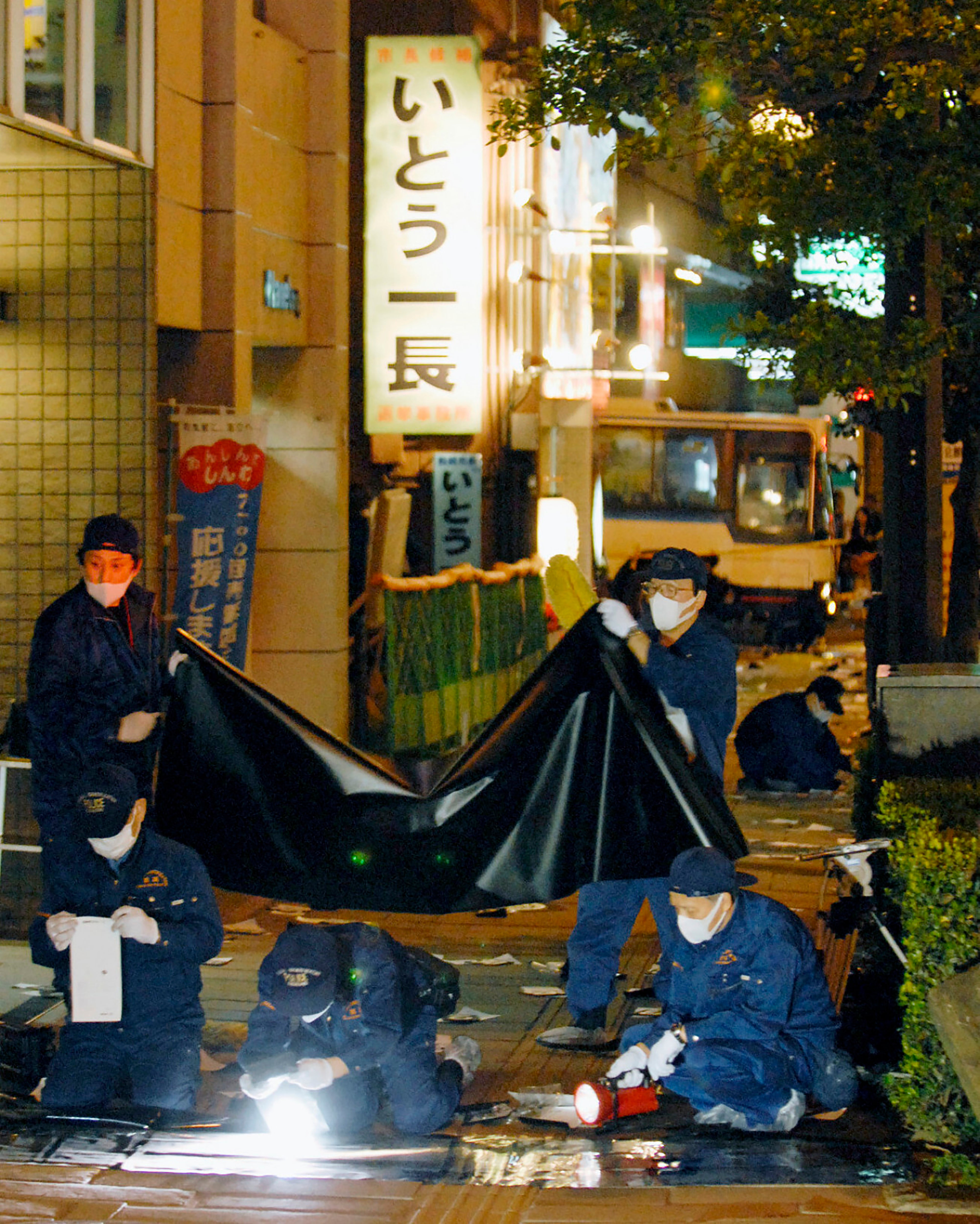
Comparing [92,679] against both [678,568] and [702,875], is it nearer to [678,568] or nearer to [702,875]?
[678,568]

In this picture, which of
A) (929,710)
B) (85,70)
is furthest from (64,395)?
(929,710)

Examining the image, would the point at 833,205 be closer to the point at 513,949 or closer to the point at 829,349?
the point at 829,349

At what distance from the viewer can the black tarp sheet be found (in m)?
6.48

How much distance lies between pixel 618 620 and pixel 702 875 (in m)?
1.24

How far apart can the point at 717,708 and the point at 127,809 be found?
2.36 m

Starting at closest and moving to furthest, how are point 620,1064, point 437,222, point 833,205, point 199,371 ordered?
1. point 620,1064
2. point 199,371
3. point 833,205
4. point 437,222

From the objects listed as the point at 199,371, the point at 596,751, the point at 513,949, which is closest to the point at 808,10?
the point at 199,371

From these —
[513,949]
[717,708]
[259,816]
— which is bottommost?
[513,949]

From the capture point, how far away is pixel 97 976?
5754 millimetres

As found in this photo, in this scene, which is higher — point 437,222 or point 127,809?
point 437,222

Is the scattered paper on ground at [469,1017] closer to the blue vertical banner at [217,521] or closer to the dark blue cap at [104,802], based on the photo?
the dark blue cap at [104,802]

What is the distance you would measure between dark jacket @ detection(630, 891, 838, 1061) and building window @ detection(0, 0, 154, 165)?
487 cm

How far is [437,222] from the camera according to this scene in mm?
13242

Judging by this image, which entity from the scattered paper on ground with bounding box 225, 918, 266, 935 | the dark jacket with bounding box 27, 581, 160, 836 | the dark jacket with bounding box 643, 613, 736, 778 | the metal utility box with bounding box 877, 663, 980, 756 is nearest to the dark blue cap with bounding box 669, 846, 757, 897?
the dark jacket with bounding box 643, 613, 736, 778
